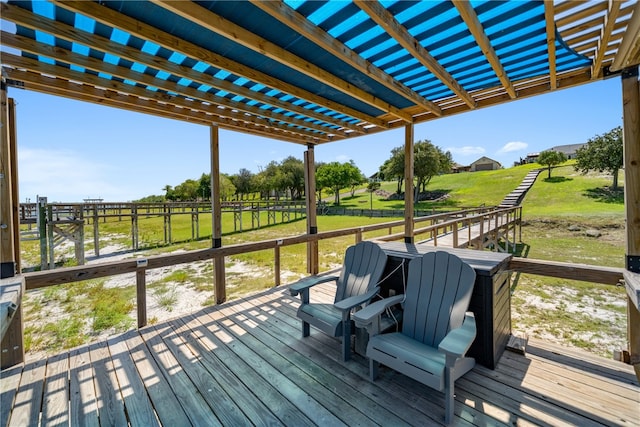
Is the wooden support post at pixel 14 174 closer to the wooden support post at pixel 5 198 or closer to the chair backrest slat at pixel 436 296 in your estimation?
the wooden support post at pixel 5 198

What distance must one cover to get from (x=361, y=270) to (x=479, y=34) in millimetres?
2209

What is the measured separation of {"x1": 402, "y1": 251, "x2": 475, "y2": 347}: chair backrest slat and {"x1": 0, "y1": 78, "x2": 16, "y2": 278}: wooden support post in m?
3.54

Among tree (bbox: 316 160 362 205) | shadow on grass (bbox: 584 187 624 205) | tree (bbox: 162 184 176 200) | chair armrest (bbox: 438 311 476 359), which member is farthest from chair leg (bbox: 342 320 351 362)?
tree (bbox: 162 184 176 200)

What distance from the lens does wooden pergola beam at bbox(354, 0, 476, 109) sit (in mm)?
1568

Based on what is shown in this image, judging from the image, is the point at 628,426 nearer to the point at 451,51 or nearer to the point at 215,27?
the point at 451,51

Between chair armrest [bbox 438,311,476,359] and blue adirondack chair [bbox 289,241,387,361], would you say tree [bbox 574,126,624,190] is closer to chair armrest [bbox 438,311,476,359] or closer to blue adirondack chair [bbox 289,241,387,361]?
blue adirondack chair [bbox 289,241,387,361]

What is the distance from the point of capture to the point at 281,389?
2.08 meters

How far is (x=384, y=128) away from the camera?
4199mm

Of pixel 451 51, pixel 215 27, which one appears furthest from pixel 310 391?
pixel 451 51

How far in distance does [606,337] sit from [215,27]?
21.3 ft

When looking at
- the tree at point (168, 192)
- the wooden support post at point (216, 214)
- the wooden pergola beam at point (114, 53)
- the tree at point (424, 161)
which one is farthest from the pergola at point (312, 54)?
the tree at point (168, 192)

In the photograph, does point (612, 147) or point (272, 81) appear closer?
point (272, 81)

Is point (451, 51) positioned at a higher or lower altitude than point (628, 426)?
higher

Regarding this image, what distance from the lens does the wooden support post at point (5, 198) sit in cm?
233
